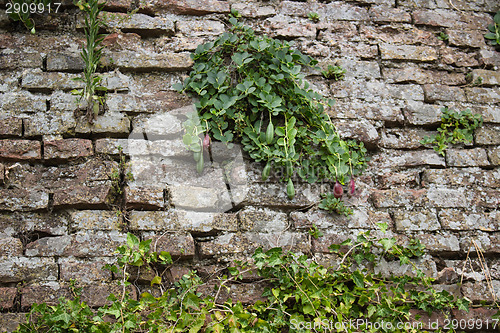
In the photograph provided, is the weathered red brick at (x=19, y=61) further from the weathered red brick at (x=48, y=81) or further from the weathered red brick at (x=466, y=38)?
the weathered red brick at (x=466, y=38)

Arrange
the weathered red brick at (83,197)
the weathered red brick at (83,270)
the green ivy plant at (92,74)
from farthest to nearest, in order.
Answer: the green ivy plant at (92,74) → the weathered red brick at (83,197) → the weathered red brick at (83,270)

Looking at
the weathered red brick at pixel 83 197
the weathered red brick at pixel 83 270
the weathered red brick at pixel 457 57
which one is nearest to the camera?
the weathered red brick at pixel 83 270

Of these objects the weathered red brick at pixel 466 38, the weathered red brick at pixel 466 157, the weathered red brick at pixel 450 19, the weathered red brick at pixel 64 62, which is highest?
the weathered red brick at pixel 450 19

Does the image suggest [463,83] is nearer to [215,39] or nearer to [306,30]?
[306,30]

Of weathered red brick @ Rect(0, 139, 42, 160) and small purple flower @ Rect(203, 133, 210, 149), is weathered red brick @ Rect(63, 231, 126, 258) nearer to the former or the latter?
weathered red brick @ Rect(0, 139, 42, 160)

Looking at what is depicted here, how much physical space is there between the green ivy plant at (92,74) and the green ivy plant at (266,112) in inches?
14.8

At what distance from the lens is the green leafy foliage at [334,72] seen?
235 cm

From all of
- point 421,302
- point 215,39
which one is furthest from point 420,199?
point 215,39

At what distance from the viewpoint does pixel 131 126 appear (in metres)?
2.11

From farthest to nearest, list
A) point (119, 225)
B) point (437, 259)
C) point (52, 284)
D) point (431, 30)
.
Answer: point (431, 30) → point (437, 259) → point (119, 225) → point (52, 284)

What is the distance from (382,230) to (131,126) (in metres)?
1.25

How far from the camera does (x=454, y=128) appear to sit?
2.34 metres

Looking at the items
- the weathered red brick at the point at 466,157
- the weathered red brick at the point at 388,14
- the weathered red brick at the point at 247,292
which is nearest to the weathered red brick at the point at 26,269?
the weathered red brick at the point at 247,292

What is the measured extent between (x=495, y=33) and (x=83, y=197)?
94.5 inches
